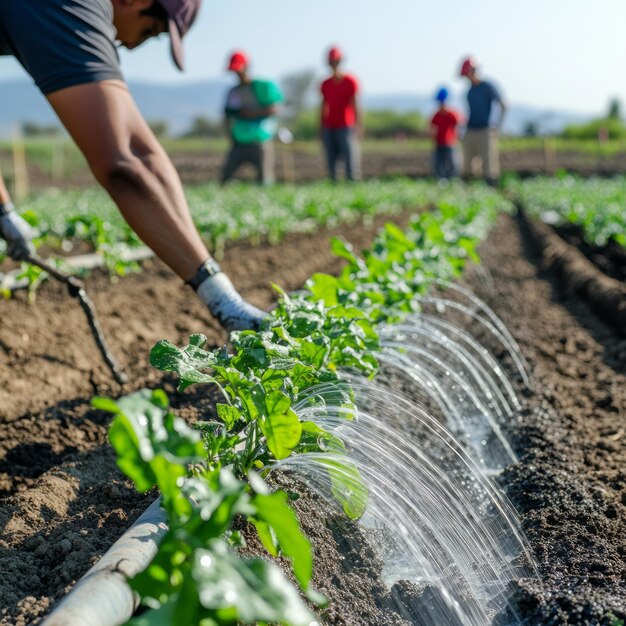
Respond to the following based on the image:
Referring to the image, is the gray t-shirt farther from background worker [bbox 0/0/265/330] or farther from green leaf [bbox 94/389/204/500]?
green leaf [bbox 94/389/204/500]

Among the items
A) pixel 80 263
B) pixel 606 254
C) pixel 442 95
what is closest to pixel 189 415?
pixel 80 263

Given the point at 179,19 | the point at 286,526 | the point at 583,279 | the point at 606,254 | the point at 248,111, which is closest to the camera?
the point at 286,526

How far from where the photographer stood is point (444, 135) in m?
17.0

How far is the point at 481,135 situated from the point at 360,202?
248 inches

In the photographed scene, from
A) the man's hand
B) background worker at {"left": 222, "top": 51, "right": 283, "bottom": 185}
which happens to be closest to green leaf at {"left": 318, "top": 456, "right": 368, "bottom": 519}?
the man's hand

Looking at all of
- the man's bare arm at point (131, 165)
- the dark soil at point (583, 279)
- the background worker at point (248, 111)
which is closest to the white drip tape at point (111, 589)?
the man's bare arm at point (131, 165)

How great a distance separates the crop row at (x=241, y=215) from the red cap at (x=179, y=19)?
57.7 inches

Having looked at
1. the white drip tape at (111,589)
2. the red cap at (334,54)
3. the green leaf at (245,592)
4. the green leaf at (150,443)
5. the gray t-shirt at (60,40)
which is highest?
the red cap at (334,54)

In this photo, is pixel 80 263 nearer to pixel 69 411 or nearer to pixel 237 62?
pixel 69 411

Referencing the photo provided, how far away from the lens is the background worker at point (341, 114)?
46.0ft

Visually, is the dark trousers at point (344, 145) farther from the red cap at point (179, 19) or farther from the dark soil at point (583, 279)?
the red cap at point (179, 19)

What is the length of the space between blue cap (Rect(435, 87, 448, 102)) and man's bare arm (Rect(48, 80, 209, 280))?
16.1 metres

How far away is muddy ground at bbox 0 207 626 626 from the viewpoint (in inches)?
Answer: 79.4

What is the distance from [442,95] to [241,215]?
449 inches
